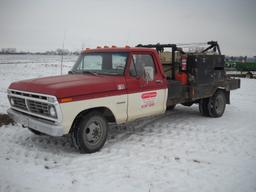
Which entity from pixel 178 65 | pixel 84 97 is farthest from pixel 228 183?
pixel 178 65

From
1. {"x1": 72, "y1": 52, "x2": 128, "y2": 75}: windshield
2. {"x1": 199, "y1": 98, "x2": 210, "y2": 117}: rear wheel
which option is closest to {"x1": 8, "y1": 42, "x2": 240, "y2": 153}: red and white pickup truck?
{"x1": 72, "y1": 52, "x2": 128, "y2": 75}: windshield

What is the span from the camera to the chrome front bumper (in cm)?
448

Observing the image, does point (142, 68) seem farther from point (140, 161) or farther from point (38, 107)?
point (38, 107)

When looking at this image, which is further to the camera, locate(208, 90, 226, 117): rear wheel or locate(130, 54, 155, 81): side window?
locate(208, 90, 226, 117): rear wheel

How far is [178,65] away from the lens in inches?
297

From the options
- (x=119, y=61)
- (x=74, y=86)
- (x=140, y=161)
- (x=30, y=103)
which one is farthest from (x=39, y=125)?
(x=119, y=61)

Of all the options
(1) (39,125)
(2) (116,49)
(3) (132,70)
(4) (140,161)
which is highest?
(2) (116,49)

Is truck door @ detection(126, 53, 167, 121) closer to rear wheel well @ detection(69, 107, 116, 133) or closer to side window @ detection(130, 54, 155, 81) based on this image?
side window @ detection(130, 54, 155, 81)

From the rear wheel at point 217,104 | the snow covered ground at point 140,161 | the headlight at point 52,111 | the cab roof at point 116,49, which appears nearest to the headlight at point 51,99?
the headlight at point 52,111

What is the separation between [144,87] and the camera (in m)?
5.79

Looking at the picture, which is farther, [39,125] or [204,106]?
[204,106]

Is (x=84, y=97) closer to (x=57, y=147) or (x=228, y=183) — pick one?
(x=57, y=147)

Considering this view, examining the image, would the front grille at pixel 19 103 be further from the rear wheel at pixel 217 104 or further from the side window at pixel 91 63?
the rear wheel at pixel 217 104

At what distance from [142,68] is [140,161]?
6.87 feet
